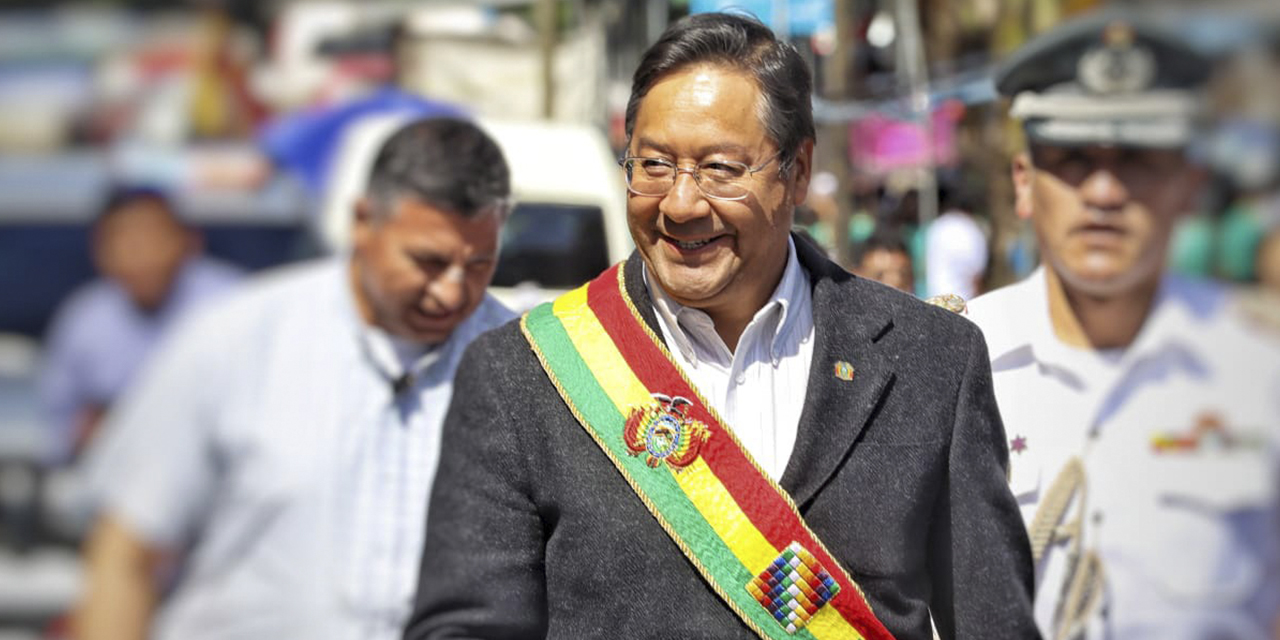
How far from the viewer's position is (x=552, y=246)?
4672 mm

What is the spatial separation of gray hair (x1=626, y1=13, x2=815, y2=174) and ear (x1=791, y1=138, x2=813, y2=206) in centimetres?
3

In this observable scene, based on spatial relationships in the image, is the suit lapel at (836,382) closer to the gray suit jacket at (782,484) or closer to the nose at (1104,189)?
the gray suit jacket at (782,484)

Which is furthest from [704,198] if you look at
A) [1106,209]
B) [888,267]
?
[888,267]

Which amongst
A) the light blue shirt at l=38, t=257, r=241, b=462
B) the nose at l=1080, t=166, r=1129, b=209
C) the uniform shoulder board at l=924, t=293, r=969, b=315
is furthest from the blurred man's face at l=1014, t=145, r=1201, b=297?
the light blue shirt at l=38, t=257, r=241, b=462

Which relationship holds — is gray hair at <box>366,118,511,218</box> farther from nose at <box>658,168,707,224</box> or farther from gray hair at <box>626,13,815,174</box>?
nose at <box>658,168,707,224</box>

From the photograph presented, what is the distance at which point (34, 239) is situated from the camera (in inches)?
59.6

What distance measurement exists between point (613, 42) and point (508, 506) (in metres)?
6.40

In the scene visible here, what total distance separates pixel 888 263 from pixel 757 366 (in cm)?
308

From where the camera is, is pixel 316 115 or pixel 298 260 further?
pixel 316 115

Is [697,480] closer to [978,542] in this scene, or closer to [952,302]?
[978,542]

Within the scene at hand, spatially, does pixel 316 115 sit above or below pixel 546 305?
above

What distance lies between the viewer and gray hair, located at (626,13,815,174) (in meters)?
2.29

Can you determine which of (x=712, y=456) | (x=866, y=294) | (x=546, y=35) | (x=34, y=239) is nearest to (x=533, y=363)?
(x=712, y=456)

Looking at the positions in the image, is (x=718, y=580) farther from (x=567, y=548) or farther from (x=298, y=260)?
(x=298, y=260)
